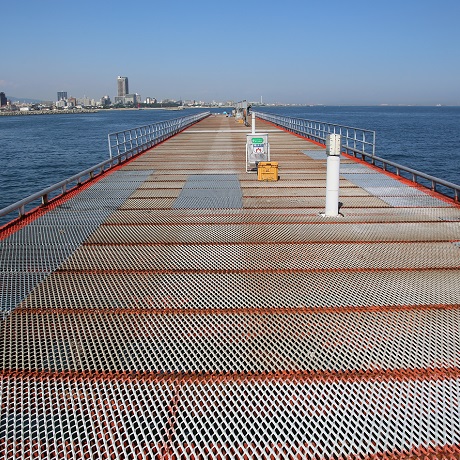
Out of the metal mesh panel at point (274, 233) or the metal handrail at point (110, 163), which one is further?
the metal handrail at point (110, 163)

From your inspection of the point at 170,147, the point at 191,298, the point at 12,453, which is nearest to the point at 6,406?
the point at 12,453

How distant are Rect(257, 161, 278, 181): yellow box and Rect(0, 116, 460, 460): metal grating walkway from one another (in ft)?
13.2

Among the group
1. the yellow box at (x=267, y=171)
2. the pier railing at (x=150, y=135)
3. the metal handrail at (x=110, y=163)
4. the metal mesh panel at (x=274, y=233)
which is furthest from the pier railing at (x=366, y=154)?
the pier railing at (x=150, y=135)

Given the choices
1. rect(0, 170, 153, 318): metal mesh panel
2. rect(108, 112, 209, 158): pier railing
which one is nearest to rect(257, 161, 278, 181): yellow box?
rect(0, 170, 153, 318): metal mesh panel

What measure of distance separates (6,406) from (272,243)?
181 inches

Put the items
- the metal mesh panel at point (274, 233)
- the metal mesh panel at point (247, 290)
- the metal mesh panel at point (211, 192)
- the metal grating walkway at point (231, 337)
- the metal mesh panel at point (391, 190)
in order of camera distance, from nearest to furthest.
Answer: the metal grating walkway at point (231, 337) → the metal mesh panel at point (247, 290) → the metal mesh panel at point (274, 233) → the metal mesh panel at point (391, 190) → the metal mesh panel at point (211, 192)

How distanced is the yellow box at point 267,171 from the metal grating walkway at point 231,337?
159 inches

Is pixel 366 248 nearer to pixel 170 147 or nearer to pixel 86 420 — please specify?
pixel 86 420

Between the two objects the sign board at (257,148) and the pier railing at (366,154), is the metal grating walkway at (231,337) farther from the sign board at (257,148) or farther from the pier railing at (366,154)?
the sign board at (257,148)

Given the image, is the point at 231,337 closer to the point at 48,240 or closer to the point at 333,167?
the point at 48,240

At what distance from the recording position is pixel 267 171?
12633 millimetres

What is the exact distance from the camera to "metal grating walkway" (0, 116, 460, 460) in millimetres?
3049

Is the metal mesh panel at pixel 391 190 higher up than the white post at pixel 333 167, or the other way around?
the white post at pixel 333 167

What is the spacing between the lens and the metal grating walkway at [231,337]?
305 centimetres
